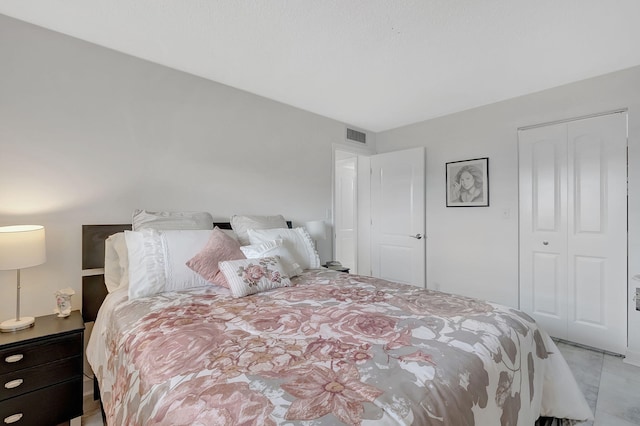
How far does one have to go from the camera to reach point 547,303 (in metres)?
2.80

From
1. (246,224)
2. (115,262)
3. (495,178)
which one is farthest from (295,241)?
(495,178)

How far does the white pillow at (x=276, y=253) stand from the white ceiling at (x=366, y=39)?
4.61ft

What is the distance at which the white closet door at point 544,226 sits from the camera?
8.93ft

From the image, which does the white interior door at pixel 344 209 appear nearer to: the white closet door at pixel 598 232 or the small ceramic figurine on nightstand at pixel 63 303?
the white closet door at pixel 598 232

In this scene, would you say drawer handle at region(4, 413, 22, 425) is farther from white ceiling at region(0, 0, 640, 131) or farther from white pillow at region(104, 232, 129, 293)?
white ceiling at region(0, 0, 640, 131)

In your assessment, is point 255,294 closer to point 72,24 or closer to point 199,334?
point 199,334

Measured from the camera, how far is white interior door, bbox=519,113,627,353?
246 centimetres

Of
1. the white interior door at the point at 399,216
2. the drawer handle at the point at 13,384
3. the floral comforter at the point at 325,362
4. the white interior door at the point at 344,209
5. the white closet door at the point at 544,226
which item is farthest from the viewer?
the white interior door at the point at 344,209

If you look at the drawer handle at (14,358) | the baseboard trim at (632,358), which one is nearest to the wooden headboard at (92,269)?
the drawer handle at (14,358)

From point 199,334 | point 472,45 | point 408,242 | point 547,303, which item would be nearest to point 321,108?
point 472,45

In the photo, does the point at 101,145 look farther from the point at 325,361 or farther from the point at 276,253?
the point at 325,361

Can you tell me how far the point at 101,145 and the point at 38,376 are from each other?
1.42 meters

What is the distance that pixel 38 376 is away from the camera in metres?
1.49

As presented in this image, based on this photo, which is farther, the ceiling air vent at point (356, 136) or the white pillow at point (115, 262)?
the ceiling air vent at point (356, 136)
